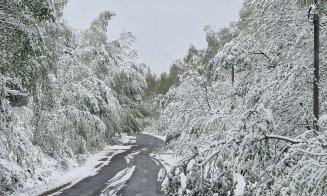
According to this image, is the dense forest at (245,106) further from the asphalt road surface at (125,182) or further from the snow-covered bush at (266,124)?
the asphalt road surface at (125,182)

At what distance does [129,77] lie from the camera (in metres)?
40.5

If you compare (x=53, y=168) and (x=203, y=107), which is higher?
(x=203, y=107)

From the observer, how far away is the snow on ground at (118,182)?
1512 cm

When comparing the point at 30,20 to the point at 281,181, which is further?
the point at 30,20

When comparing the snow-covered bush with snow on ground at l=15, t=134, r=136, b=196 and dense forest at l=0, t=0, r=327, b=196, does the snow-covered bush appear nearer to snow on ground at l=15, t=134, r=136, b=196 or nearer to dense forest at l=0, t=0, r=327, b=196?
dense forest at l=0, t=0, r=327, b=196

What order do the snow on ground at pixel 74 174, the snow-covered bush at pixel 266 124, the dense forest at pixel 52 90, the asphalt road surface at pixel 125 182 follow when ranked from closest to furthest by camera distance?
the snow-covered bush at pixel 266 124 → the dense forest at pixel 52 90 → the asphalt road surface at pixel 125 182 → the snow on ground at pixel 74 174

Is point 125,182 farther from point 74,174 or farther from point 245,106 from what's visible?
point 245,106

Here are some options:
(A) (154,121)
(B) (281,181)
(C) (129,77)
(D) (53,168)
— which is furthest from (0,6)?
(A) (154,121)

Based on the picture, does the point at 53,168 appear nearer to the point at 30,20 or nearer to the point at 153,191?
the point at 153,191

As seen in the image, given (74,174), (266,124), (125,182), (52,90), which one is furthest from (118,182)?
(266,124)

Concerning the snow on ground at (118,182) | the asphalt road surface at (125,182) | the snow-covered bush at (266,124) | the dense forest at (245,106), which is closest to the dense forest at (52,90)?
the dense forest at (245,106)

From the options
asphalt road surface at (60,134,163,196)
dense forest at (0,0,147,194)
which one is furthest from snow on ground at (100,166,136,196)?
dense forest at (0,0,147,194)

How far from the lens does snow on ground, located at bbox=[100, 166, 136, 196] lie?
15125 millimetres

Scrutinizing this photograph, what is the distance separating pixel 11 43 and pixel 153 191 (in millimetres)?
8236
